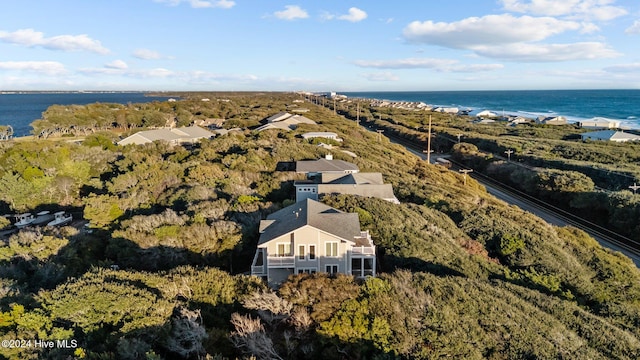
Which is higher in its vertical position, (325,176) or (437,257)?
(325,176)

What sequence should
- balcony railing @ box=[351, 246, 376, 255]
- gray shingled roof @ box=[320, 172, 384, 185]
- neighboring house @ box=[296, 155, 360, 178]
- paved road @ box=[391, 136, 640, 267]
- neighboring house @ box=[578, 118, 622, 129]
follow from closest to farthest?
balcony railing @ box=[351, 246, 376, 255] < paved road @ box=[391, 136, 640, 267] < gray shingled roof @ box=[320, 172, 384, 185] < neighboring house @ box=[296, 155, 360, 178] < neighboring house @ box=[578, 118, 622, 129]

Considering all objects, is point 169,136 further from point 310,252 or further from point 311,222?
point 310,252

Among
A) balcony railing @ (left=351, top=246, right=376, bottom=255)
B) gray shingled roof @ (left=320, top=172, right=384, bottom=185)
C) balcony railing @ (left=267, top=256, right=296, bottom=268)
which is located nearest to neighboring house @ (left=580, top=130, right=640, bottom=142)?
gray shingled roof @ (left=320, top=172, right=384, bottom=185)

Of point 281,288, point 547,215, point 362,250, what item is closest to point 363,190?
point 362,250

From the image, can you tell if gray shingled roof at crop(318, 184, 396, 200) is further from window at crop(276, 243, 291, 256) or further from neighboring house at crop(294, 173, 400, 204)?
window at crop(276, 243, 291, 256)

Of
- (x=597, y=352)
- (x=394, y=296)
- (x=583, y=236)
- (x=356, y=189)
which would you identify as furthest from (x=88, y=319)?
(x=583, y=236)

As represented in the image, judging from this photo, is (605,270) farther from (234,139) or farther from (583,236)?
(234,139)
